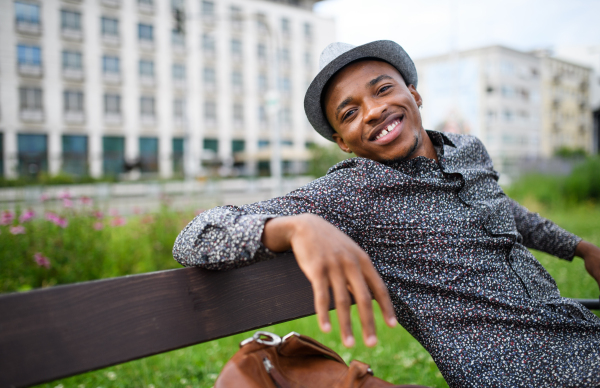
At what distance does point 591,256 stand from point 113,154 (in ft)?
126

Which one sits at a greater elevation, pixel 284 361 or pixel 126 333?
pixel 126 333

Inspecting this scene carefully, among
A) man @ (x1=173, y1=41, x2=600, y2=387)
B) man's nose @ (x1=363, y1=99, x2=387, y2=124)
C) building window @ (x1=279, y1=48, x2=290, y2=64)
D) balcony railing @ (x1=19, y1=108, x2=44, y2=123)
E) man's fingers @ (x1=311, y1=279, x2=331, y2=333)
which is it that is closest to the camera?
man's fingers @ (x1=311, y1=279, x2=331, y2=333)

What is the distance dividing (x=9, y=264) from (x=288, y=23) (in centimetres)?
4596

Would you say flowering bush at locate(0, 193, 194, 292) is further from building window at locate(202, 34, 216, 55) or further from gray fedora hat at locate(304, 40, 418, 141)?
building window at locate(202, 34, 216, 55)

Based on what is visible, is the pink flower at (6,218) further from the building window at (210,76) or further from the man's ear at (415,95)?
the building window at (210,76)

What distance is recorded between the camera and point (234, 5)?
43.3m

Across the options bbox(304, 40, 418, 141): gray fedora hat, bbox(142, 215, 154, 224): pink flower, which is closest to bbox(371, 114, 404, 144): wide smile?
bbox(304, 40, 418, 141): gray fedora hat

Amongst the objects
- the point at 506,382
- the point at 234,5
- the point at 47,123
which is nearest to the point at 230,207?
the point at 506,382

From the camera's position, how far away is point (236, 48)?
43062 millimetres

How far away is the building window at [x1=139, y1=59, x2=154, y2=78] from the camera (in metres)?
38.1

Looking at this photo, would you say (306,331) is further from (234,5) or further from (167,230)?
(234,5)

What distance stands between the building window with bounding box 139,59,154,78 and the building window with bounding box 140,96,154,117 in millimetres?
1909

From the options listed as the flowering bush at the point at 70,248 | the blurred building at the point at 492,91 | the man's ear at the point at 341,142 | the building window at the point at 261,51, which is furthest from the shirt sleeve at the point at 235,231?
the blurred building at the point at 492,91

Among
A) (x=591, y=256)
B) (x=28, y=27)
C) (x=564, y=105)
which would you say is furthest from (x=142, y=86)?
(x=564, y=105)
